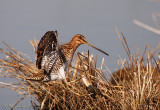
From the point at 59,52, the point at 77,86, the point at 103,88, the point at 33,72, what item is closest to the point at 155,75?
the point at 103,88

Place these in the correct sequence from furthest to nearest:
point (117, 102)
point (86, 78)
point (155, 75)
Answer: point (155, 75), point (86, 78), point (117, 102)

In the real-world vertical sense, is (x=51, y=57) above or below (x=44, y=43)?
below

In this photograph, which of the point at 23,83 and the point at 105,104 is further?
the point at 23,83

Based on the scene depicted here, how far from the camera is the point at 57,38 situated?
4.85 m

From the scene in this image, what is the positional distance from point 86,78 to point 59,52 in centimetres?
66

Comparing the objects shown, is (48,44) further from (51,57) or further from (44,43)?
(51,57)

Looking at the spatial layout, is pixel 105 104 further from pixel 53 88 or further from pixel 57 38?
pixel 57 38

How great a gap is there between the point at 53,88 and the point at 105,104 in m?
0.96

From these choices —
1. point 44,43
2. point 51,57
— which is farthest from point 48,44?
point 51,57

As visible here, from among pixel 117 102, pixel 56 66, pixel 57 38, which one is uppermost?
pixel 57 38

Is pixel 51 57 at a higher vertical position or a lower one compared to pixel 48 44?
lower

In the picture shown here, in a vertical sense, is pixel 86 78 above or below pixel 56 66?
below

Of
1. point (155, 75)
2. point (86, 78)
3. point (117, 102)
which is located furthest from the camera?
point (155, 75)

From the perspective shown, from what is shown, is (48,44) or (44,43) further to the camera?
(44,43)
